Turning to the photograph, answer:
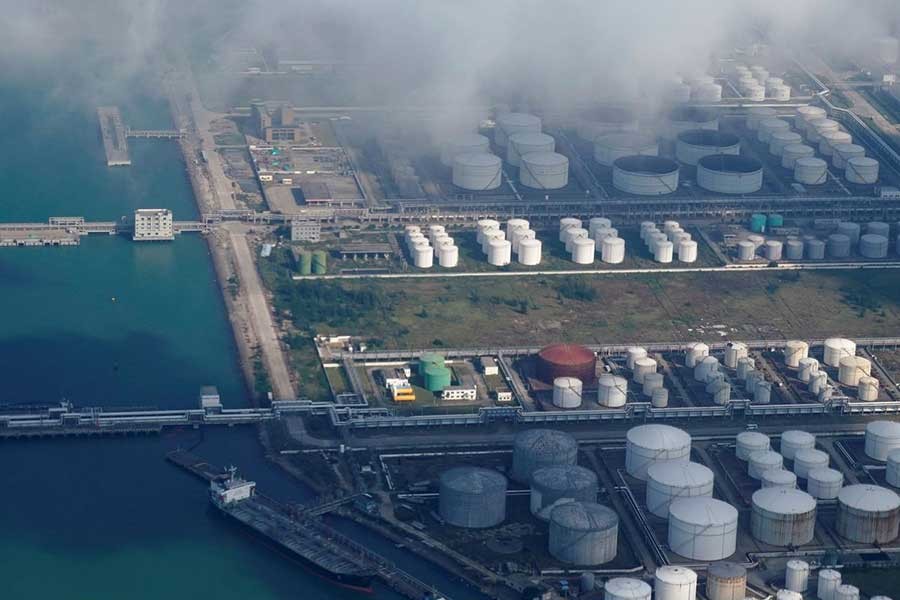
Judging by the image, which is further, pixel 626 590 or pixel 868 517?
pixel 868 517

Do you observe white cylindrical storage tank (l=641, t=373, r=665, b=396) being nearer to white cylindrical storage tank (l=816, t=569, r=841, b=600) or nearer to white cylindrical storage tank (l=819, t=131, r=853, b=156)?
white cylindrical storage tank (l=816, t=569, r=841, b=600)

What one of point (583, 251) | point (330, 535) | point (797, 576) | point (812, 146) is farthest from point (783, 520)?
point (812, 146)

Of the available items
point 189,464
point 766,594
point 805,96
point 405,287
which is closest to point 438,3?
point 805,96

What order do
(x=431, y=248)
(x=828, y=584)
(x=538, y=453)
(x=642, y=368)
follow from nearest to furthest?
(x=828, y=584)
(x=538, y=453)
(x=642, y=368)
(x=431, y=248)

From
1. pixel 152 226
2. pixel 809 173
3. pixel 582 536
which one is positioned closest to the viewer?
pixel 582 536

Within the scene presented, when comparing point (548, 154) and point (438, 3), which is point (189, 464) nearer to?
point (548, 154)

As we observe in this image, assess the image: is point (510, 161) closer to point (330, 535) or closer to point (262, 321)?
point (262, 321)

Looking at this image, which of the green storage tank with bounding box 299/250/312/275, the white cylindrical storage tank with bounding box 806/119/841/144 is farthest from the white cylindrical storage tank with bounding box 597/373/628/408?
the white cylindrical storage tank with bounding box 806/119/841/144
